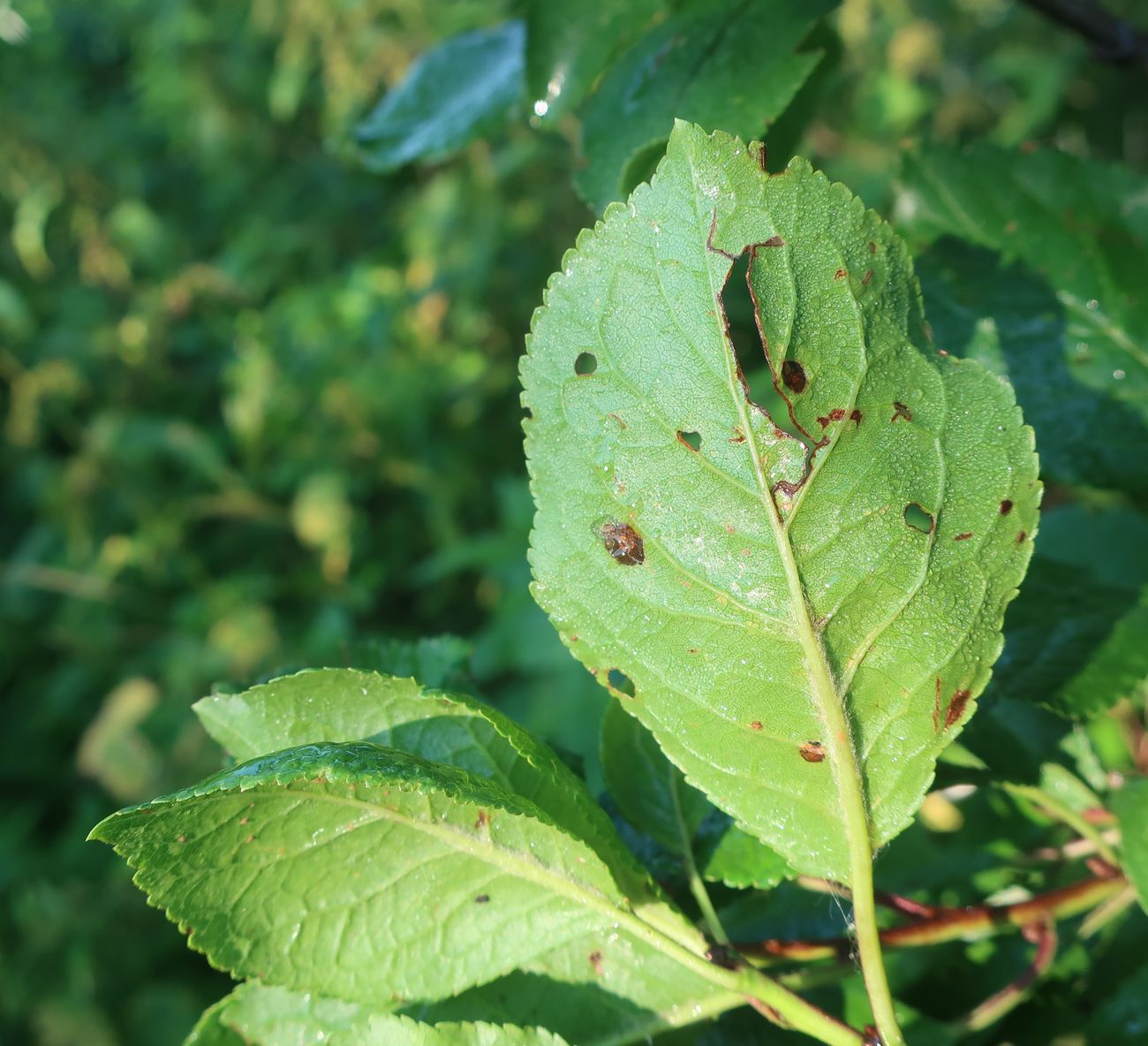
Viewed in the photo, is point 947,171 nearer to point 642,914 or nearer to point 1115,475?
point 1115,475

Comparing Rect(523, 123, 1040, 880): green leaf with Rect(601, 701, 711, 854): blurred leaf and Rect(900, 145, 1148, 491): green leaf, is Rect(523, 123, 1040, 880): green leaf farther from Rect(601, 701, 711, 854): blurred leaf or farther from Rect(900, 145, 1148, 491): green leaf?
Rect(900, 145, 1148, 491): green leaf

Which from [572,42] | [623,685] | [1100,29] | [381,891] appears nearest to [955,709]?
[623,685]

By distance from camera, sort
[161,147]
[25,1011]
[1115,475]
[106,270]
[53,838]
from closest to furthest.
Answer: [1115,475]
[25,1011]
[53,838]
[106,270]
[161,147]

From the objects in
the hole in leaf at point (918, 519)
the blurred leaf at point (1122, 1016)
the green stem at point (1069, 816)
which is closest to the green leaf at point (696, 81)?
the hole in leaf at point (918, 519)

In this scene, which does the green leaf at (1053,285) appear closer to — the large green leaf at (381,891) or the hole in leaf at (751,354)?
the hole in leaf at (751,354)

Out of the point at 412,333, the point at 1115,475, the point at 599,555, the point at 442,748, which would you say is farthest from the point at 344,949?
the point at 412,333
